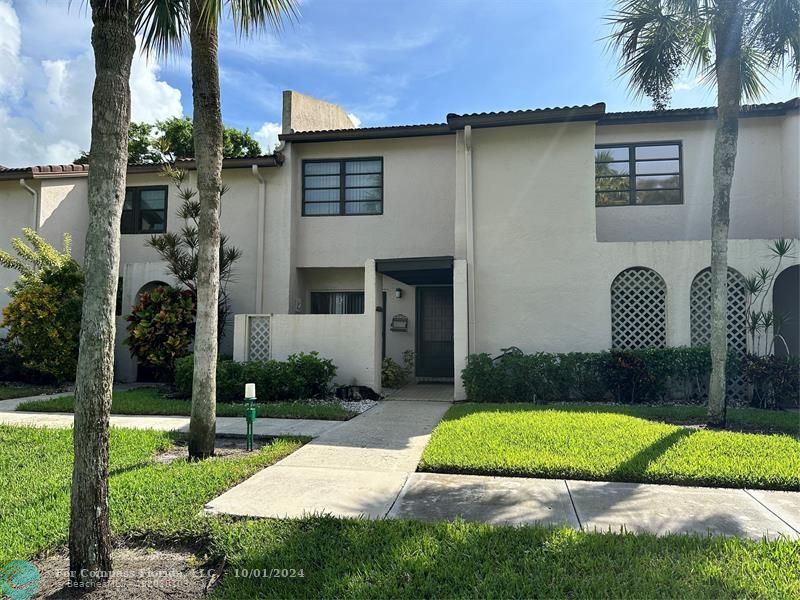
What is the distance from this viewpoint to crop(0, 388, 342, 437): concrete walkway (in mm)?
7660

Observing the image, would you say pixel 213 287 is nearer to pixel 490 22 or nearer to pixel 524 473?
pixel 524 473

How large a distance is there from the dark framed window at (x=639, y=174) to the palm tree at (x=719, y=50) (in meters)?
3.53

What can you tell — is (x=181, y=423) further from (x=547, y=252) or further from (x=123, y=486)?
(x=547, y=252)

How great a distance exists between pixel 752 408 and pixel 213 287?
31.3 feet

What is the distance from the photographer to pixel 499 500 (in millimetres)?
4688

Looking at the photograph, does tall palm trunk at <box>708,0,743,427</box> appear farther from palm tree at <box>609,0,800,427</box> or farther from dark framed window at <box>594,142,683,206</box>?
dark framed window at <box>594,142,683,206</box>

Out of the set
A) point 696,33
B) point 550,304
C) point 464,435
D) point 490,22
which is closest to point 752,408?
point 550,304

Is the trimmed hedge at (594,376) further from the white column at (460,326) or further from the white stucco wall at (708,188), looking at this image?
the white stucco wall at (708,188)

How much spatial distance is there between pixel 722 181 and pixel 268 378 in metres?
9.01

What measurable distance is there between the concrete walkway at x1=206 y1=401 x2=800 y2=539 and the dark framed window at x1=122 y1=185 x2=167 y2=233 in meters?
11.4

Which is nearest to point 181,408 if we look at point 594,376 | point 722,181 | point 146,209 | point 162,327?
point 162,327

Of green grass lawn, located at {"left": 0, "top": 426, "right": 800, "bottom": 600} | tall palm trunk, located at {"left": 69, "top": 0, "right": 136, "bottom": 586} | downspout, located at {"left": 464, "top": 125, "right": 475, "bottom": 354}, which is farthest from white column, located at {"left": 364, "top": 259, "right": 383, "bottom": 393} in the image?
tall palm trunk, located at {"left": 69, "top": 0, "right": 136, "bottom": 586}

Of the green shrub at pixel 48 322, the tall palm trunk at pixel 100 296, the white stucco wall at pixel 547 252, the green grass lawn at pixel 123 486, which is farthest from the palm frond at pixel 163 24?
the green shrub at pixel 48 322

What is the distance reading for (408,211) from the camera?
13.5 m
